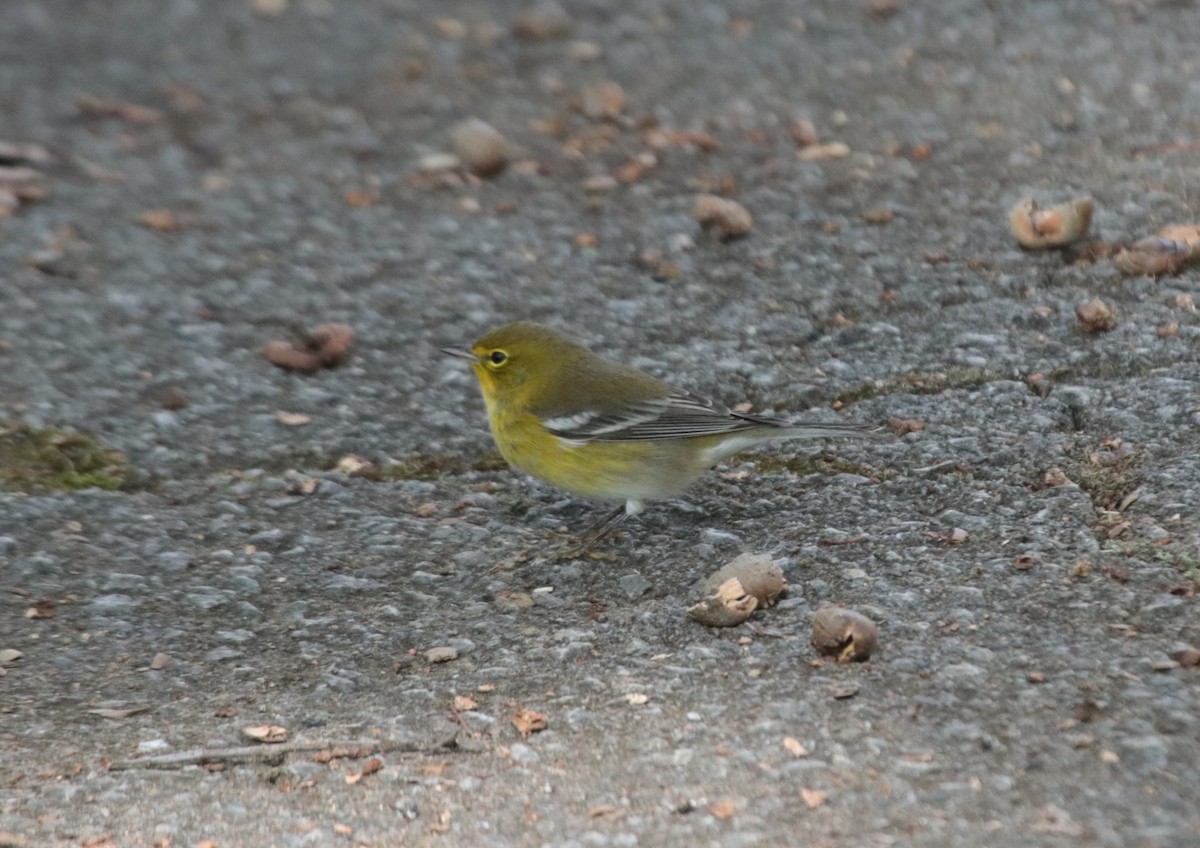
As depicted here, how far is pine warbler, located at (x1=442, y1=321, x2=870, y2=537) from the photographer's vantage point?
450 cm

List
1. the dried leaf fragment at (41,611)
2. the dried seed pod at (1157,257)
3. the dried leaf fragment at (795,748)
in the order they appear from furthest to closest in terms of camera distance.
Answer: the dried seed pod at (1157,257)
the dried leaf fragment at (41,611)
the dried leaf fragment at (795,748)

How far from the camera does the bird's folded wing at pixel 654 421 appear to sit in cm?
450

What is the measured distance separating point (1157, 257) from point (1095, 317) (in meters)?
0.50

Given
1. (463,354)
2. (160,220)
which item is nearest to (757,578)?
(463,354)

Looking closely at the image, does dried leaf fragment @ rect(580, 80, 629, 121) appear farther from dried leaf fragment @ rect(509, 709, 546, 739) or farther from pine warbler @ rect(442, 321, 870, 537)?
dried leaf fragment @ rect(509, 709, 546, 739)

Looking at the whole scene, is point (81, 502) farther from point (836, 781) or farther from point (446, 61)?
point (446, 61)

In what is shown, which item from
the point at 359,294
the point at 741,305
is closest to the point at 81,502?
the point at 359,294

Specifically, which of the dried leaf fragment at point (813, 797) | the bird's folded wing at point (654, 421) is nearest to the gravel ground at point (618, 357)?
the dried leaf fragment at point (813, 797)

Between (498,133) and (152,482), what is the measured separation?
296 cm

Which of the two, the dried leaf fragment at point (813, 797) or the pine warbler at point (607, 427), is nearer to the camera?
the dried leaf fragment at point (813, 797)

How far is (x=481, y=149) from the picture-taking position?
6848 mm

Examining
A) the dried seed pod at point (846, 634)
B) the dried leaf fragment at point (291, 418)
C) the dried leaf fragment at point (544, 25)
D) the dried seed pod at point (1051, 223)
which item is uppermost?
the dried seed pod at point (1051, 223)

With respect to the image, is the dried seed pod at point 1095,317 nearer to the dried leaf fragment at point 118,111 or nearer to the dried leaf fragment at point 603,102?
the dried leaf fragment at point 603,102

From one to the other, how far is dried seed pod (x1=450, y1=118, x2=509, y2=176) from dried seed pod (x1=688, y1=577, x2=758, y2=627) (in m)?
3.54
